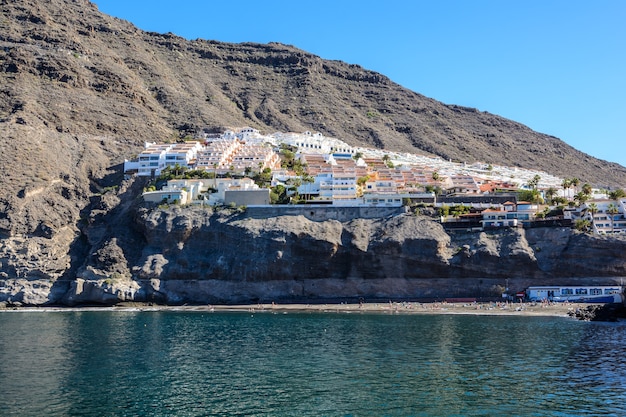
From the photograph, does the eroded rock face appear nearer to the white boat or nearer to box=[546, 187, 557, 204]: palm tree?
the white boat

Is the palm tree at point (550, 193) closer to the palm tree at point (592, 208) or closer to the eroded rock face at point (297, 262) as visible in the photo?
the palm tree at point (592, 208)

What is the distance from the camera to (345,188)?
83438 millimetres

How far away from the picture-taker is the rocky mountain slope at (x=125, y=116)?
8169 centimetres

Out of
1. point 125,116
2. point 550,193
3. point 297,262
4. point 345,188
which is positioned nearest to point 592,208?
point 550,193

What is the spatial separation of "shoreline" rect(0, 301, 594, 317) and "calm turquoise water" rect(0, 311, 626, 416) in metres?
6.44

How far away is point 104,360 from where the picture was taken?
129 feet

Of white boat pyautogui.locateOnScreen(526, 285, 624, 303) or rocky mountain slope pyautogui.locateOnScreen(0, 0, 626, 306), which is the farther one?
rocky mountain slope pyautogui.locateOnScreen(0, 0, 626, 306)

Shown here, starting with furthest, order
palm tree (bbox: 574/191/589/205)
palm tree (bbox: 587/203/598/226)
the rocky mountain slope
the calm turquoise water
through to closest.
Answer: palm tree (bbox: 574/191/589/205) < the rocky mountain slope < palm tree (bbox: 587/203/598/226) < the calm turquoise water

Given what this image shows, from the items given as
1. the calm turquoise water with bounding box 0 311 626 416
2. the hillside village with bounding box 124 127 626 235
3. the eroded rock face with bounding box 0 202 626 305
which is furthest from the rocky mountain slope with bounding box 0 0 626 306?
the calm turquoise water with bounding box 0 311 626 416

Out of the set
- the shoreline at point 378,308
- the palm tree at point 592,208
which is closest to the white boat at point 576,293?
the shoreline at point 378,308

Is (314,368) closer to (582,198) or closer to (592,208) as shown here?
(592,208)

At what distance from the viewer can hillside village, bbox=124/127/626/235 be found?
7775 cm

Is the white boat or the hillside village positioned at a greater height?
the hillside village

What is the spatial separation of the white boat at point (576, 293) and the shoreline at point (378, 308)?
1.59 metres
